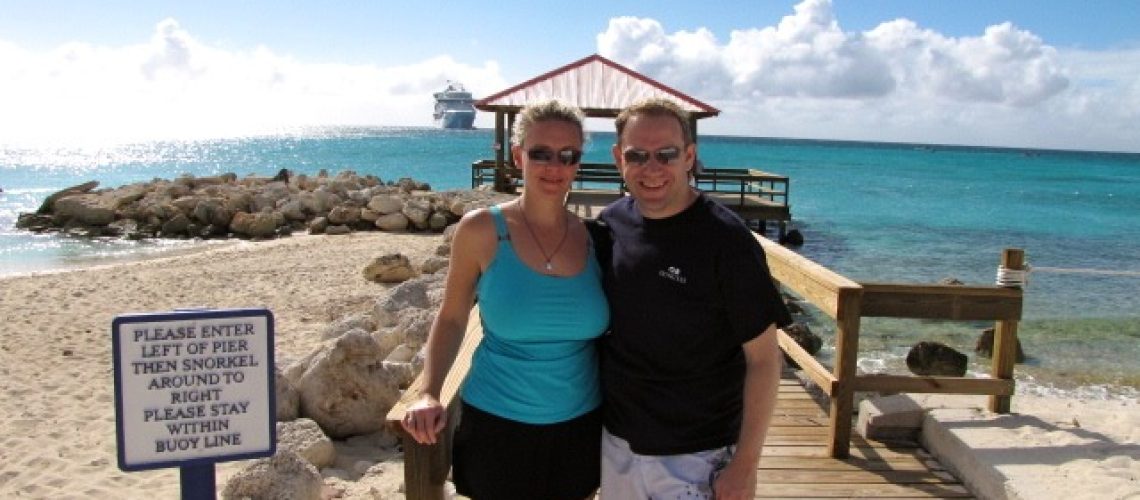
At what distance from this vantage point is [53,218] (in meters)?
25.4

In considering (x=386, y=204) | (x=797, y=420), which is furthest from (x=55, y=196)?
(x=797, y=420)

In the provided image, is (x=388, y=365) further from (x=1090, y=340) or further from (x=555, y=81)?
(x=555, y=81)

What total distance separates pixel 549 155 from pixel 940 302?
273 cm

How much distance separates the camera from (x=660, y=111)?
2334 mm

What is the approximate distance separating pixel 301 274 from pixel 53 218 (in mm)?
15283

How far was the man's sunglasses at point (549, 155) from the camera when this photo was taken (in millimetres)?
2479

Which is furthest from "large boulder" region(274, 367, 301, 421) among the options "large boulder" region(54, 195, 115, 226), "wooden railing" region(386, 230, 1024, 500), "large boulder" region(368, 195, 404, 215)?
"large boulder" region(54, 195, 115, 226)

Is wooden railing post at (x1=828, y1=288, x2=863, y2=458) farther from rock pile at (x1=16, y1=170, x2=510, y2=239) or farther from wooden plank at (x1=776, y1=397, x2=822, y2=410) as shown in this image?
rock pile at (x1=16, y1=170, x2=510, y2=239)

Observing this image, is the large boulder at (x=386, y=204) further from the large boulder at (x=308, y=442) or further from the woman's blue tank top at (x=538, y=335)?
the woman's blue tank top at (x=538, y=335)

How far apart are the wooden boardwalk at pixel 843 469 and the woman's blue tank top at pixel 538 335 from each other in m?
1.79

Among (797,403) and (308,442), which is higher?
(797,403)

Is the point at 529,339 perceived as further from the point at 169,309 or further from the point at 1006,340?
the point at 169,309

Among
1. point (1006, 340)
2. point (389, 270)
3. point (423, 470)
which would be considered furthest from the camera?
point (389, 270)

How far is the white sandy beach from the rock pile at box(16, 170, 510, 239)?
1.39m
